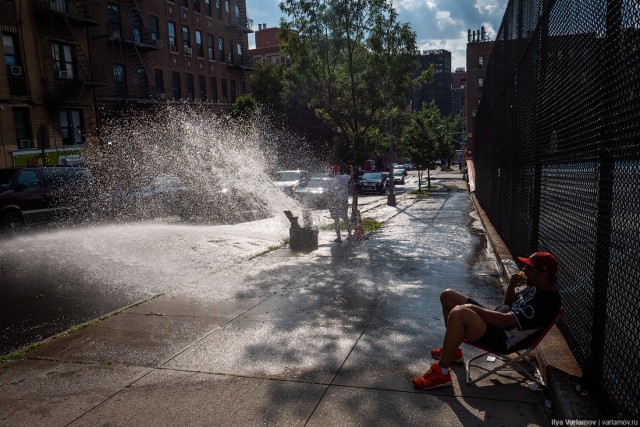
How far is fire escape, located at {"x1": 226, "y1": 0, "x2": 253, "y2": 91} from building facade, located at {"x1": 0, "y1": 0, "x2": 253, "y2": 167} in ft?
4.16

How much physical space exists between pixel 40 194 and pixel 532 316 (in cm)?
1356

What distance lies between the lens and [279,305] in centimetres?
607

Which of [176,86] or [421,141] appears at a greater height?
[176,86]

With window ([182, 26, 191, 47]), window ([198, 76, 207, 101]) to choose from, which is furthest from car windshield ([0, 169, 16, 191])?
window ([198, 76, 207, 101])

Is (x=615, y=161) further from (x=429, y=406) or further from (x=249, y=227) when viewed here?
(x=249, y=227)

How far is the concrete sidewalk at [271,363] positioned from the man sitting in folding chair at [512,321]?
0.93ft

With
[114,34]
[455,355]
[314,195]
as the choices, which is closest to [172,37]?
[114,34]

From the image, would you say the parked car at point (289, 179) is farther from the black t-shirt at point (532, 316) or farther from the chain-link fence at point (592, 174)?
the black t-shirt at point (532, 316)

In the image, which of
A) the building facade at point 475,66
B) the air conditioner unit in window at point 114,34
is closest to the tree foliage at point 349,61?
the air conditioner unit in window at point 114,34

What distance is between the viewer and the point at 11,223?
12812 mm

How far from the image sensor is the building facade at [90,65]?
77.2 feet

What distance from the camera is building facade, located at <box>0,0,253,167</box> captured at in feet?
77.2

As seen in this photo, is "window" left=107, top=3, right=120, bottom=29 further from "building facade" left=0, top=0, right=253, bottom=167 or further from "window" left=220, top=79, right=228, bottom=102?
"window" left=220, top=79, right=228, bottom=102

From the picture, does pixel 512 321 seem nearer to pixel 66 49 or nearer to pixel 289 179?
pixel 289 179
